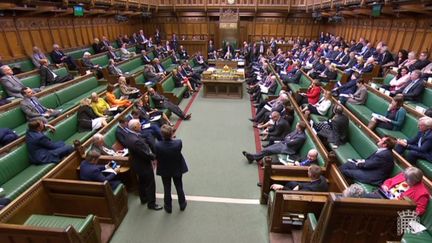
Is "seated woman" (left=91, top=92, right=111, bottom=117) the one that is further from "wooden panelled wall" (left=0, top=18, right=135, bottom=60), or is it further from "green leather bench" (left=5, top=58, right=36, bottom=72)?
"wooden panelled wall" (left=0, top=18, right=135, bottom=60)

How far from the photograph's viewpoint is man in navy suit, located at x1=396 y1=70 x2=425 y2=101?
5336 millimetres

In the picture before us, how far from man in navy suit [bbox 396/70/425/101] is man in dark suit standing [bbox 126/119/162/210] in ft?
17.7

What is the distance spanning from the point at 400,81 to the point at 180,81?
245 inches

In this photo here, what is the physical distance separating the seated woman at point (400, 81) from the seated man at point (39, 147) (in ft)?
22.1

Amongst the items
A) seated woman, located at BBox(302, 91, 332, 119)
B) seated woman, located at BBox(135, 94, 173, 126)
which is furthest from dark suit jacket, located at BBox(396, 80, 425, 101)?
seated woman, located at BBox(135, 94, 173, 126)

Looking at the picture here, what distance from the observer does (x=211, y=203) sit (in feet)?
12.3

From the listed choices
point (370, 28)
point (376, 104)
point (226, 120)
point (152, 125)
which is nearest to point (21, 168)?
point (152, 125)

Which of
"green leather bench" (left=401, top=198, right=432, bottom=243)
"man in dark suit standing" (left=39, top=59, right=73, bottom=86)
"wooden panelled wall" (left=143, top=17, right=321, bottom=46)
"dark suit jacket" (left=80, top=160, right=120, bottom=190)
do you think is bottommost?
"green leather bench" (left=401, top=198, right=432, bottom=243)

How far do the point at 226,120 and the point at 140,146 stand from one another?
3796 millimetres

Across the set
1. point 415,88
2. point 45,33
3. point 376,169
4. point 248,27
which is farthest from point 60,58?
point 248,27

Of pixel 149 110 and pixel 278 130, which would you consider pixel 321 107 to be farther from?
pixel 149 110

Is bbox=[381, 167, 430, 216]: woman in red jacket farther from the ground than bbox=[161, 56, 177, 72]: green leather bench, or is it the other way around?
bbox=[381, 167, 430, 216]: woman in red jacket

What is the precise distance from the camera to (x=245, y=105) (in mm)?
8133

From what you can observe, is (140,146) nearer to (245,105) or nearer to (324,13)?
(245,105)
